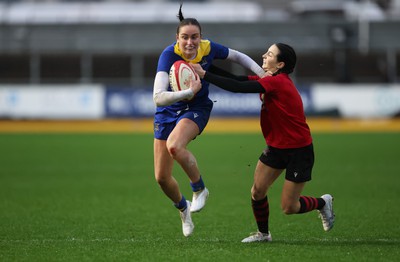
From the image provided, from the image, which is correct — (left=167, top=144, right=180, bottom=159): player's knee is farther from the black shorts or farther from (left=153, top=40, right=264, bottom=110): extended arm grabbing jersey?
the black shorts

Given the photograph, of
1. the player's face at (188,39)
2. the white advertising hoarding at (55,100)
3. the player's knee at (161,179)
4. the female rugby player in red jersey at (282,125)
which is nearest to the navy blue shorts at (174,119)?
the player's knee at (161,179)

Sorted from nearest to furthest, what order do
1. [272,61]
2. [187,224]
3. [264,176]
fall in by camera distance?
[272,61]
[264,176]
[187,224]

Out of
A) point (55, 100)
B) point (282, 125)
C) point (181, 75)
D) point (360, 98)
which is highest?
point (181, 75)

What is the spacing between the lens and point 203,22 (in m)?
36.9

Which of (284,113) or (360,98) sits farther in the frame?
(360,98)

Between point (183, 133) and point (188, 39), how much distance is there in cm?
98

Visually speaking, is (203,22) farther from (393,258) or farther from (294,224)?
(393,258)

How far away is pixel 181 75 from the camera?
25.7 ft

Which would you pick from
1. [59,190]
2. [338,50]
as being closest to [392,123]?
[338,50]

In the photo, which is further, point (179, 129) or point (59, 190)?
point (59, 190)

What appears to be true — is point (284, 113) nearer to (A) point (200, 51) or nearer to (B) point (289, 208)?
(B) point (289, 208)

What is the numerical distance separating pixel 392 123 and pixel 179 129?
22.1 meters

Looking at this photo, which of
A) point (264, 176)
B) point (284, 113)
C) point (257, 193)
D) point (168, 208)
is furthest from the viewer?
point (168, 208)

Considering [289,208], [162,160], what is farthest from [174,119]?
[289,208]
